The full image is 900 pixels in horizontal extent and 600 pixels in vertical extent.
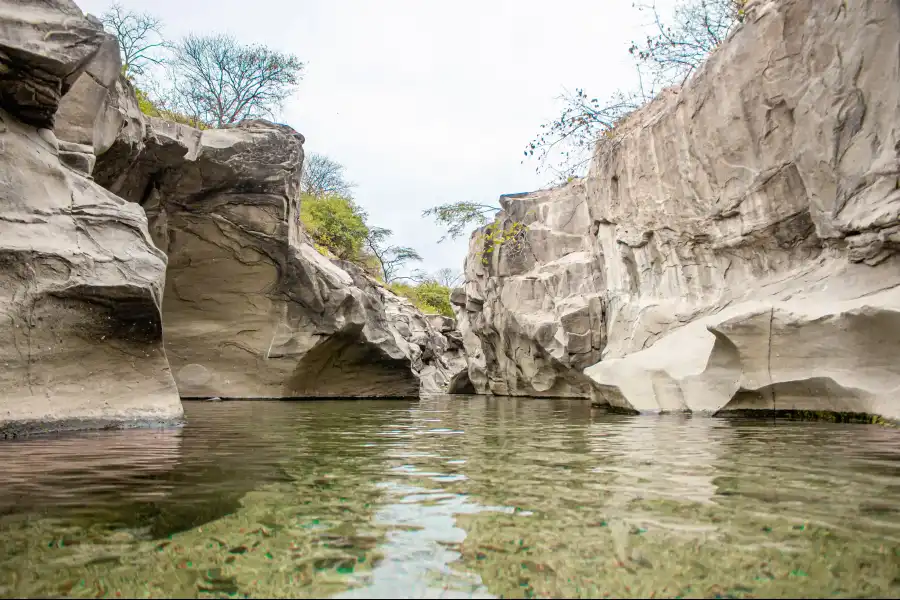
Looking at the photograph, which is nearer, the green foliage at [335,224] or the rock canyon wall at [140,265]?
the rock canyon wall at [140,265]

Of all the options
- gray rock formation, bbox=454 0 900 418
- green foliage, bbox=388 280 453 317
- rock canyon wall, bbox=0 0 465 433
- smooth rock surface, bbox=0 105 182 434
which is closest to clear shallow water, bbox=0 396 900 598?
smooth rock surface, bbox=0 105 182 434

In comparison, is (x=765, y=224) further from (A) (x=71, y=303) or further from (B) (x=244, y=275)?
(B) (x=244, y=275)

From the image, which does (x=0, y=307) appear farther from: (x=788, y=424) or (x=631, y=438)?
(x=788, y=424)

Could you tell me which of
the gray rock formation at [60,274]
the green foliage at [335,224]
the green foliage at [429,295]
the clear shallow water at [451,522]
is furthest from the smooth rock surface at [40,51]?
the green foliage at [429,295]

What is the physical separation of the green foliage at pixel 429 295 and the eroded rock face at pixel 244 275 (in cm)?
2534

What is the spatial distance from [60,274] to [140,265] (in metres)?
0.87

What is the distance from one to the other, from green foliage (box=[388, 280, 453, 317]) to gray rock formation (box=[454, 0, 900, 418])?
2702 centimetres

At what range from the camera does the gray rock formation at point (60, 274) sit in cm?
602

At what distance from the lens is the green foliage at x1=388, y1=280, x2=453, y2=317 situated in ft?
141

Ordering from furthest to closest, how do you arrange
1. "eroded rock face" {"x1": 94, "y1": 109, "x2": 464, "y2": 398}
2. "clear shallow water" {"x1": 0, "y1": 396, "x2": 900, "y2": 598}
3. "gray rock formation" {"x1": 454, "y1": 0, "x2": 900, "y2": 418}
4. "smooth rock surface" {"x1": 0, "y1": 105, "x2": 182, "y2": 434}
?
1. "eroded rock face" {"x1": 94, "y1": 109, "x2": 464, "y2": 398}
2. "gray rock formation" {"x1": 454, "y1": 0, "x2": 900, "y2": 418}
3. "smooth rock surface" {"x1": 0, "y1": 105, "x2": 182, "y2": 434}
4. "clear shallow water" {"x1": 0, "y1": 396, "x2": 900, "y2": 598}

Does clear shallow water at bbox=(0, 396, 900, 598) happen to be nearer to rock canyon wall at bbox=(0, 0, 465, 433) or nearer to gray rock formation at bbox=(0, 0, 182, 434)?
gray rock formation at bbox=(0, 0, 182, 434)

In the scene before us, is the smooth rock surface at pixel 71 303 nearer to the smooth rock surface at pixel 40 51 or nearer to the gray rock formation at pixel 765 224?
the smooth rock surface at pixel 40 51

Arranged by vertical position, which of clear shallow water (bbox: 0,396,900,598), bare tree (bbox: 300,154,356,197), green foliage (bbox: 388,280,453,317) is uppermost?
bare tree (bbox: 300,154,356,197)

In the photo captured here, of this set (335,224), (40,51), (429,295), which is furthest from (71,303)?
(429,295)
